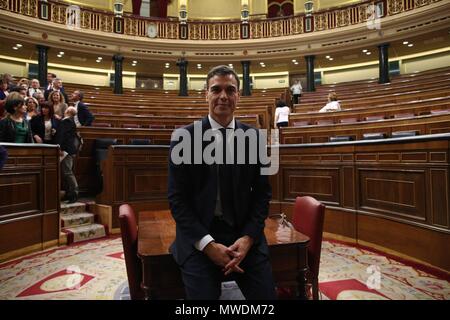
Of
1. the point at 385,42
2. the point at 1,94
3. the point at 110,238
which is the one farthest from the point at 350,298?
the point at 385,42

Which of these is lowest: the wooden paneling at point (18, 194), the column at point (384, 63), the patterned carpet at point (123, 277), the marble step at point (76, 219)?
the patterned carpet at point (123, 277)

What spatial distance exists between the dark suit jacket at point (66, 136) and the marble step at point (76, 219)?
701 millimetres

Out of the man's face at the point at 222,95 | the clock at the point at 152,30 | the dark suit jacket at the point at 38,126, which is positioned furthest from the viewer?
the clock at the point at 152,30

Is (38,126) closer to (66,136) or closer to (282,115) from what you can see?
(66,136)

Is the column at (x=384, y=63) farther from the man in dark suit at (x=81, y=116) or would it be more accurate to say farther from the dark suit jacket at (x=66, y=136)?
the dark suit jacket at (x=66, y=136)

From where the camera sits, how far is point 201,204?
3.93 feet

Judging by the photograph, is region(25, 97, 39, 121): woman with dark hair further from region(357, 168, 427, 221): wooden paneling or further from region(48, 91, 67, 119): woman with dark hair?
region(357, 168, 427, 221): wooden paneling

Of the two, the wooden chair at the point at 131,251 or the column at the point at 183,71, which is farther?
the column at the point at 183,71

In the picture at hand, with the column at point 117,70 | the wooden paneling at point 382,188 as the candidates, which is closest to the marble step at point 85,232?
the wooden paneling at point 382,188

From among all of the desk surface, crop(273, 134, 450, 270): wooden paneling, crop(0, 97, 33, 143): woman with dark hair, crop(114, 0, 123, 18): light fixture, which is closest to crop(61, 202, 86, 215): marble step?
crop(0, 97, 33, 143): woman with dark hair

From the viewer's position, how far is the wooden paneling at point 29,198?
8.63ft

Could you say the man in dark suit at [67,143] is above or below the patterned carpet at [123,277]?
above

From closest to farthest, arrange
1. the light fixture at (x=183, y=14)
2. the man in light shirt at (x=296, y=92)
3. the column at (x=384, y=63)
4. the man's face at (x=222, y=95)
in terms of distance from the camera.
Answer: the man's face at (x=222, y=95) → the column at (x=384, y=63) → the man in light shirt at (x=296, y=92) → the light fixture at (x=183, y=14)
